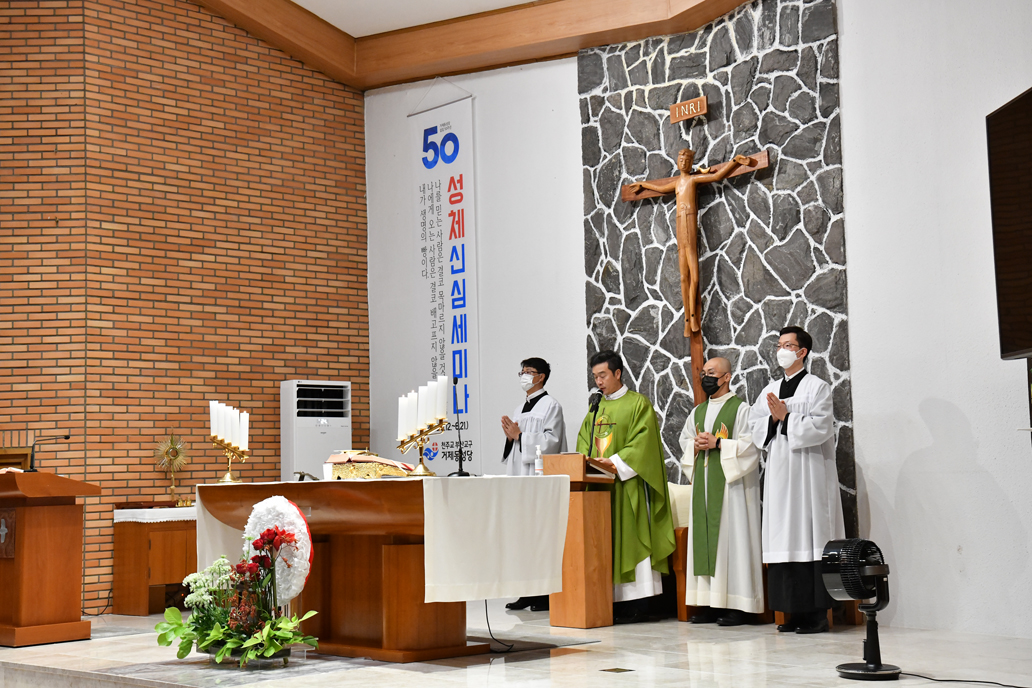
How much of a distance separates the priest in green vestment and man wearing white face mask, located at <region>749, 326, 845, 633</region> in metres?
0.71

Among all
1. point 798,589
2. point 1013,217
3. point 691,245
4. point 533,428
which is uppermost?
point 691,245

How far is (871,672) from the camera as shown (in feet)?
15.9

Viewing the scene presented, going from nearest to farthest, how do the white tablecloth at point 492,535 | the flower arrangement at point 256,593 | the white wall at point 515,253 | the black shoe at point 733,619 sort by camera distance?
1. the white tablecloth at point 492,535
2. the flower arrangement at point 256,593
3. the black shoe at point 733,619
4. the white wall at point 515,253

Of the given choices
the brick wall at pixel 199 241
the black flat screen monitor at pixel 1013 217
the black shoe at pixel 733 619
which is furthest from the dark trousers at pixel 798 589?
the brick wall at pixel 199 241

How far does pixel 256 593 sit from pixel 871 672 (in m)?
2.87

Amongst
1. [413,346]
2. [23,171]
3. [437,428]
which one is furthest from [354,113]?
[437,428]

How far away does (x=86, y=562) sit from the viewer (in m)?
8.36

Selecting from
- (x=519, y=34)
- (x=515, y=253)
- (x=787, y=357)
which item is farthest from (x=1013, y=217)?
(x=519, y=34)

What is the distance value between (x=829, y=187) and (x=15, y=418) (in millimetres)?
6202

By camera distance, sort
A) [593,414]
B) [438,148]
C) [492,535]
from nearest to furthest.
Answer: [492,535] → [593,414] → [438,148]

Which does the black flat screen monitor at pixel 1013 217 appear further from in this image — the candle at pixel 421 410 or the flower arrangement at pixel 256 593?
the flower arrangement at pixel 256 593

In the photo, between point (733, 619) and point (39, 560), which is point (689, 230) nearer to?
point (733, 619)

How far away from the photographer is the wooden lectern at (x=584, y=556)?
677cm

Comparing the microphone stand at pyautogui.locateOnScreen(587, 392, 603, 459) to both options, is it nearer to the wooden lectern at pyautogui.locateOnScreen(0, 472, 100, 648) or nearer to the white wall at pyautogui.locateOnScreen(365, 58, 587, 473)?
the white wall at pyautogui.locateOnScreen(365, 58, 587, 473)
